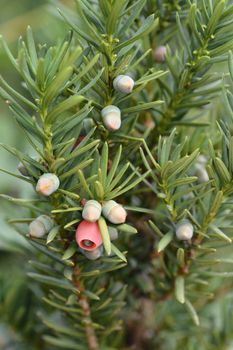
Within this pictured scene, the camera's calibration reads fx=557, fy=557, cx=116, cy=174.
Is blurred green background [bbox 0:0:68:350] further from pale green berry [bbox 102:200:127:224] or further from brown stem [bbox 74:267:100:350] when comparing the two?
pale green berry [bbox 102:200:127:224]

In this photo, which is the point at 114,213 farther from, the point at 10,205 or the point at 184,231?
the point at 10,205

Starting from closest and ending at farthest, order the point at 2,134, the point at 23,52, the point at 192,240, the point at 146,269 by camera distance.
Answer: the point at 23,52 → the point at 192,240 → the point at 146,269 → the point at 2,134

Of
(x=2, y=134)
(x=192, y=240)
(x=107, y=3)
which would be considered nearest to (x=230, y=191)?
(x=192, y=240)

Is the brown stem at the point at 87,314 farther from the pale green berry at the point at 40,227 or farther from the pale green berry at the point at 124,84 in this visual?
the pale green berry at the point at 124,84

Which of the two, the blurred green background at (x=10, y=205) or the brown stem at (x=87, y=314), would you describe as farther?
the blurred green background at (x=10, y=205)

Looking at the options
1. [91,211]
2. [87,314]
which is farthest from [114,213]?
[87,314]

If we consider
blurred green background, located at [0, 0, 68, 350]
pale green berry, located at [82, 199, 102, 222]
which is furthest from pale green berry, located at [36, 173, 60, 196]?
blurred green background, located at [0, 0, 68, 350]

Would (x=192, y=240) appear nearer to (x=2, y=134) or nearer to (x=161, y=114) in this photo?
(x=161, y=114)

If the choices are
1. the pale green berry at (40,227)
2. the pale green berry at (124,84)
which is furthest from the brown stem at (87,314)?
the pale green berry at (124,84)
